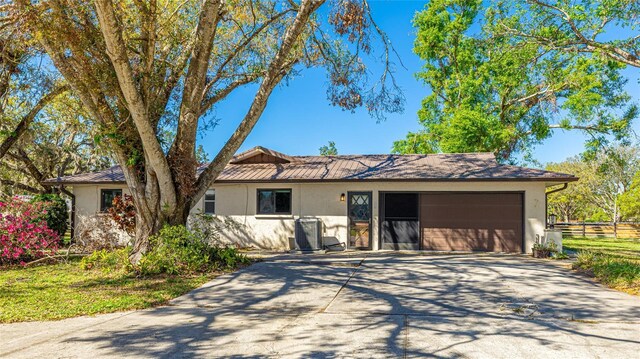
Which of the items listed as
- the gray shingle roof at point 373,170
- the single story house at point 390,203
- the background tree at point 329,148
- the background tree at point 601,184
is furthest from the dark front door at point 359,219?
the background tree at point 329,148

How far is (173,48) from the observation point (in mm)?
10297

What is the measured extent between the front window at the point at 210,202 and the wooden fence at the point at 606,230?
70.7ft

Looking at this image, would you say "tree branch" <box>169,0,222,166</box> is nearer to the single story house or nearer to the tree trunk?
the tree trunk

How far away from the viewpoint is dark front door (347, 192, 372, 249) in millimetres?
13789

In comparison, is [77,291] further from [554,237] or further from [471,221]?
[554,237]

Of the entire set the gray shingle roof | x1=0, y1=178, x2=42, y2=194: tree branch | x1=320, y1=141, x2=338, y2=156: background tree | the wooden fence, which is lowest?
the wooden fence

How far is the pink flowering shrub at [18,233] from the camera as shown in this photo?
1001 cm

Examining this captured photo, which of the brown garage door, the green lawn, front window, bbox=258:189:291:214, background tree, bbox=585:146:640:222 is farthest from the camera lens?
background tree, bbox=585:146:640:222

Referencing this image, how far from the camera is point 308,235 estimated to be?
13.2 m

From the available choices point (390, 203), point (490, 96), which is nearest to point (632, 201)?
point (490, 96)

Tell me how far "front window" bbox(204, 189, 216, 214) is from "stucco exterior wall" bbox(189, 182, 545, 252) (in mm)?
176

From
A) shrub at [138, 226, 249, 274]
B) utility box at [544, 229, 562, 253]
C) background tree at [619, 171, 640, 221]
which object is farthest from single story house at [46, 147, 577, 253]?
background tree at [619, 171, 640, 221]

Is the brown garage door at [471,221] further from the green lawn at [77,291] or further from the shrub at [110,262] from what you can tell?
the shrub at [110,262]

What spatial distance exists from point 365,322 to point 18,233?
9.27 m
